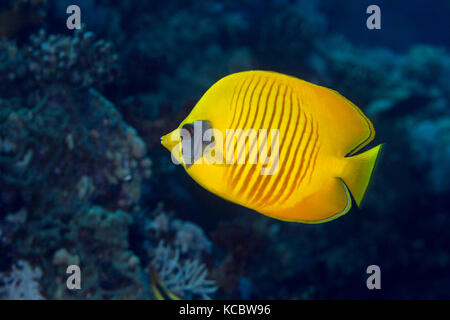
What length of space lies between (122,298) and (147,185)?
52.6 inches

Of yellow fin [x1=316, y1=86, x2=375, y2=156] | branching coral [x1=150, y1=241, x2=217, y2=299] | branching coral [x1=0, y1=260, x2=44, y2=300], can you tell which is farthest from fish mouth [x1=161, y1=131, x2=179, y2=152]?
branching coral [x1=150, y1=241, x2=217, y2=299]

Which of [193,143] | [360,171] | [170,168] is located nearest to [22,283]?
[170,168]

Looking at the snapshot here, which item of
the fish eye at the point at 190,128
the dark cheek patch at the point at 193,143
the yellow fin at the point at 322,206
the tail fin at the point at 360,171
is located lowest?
the yellow fin at the point at 322,206

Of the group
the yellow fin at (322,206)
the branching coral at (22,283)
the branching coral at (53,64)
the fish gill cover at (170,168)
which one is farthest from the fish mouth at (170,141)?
the branching coral at (53,64)

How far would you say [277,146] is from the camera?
0.95 metres

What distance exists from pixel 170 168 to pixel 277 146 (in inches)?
110

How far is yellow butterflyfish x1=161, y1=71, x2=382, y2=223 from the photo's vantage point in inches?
36.9

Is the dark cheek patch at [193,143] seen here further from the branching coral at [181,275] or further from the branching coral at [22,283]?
the branching coral at [181,275]

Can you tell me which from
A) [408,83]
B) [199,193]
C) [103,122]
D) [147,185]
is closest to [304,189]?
[103,122]

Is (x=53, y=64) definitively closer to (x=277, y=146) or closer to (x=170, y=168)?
(x=170, y=168)

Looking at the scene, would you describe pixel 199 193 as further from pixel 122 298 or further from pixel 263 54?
pixel 263 54

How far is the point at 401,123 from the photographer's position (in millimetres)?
5508

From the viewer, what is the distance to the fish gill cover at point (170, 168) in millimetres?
2338

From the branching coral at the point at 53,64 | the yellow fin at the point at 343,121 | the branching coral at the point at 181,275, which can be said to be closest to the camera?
the yellow fin at the point at 343,121
